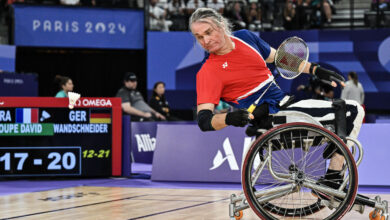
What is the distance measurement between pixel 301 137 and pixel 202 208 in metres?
1.69

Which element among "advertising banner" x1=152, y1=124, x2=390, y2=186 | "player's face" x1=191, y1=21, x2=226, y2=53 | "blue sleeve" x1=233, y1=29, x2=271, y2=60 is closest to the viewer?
"player's face" x1=191, y1=21, x2=226, y2=53

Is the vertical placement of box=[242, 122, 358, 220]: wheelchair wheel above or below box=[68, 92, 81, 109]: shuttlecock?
below

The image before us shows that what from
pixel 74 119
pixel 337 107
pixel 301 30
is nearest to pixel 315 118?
pixel 337 107

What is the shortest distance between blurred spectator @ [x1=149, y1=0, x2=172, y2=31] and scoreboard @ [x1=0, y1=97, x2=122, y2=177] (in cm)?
723

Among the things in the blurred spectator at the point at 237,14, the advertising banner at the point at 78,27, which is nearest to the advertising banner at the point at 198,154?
the advertising banner at the point at 78,27

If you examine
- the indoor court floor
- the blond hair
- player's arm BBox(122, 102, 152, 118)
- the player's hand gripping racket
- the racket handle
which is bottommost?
the indoor court floor

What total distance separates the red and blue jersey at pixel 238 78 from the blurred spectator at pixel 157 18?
438 inches

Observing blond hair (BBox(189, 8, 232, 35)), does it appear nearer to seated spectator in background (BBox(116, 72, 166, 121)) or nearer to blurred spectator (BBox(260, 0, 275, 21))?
seated spectator in background (BBox(116, 72, 166, 121))

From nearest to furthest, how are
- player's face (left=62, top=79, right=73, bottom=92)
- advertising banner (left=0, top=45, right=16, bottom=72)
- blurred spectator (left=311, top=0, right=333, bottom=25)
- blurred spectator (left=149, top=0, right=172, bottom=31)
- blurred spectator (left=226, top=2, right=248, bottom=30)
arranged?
player's face (left=62, top=79, right=73, bottom=92)
advertising banner (left=0, top=45, right=16, bottom=72)
blurred spectator (left=311, top=0, right=333, bottom=25)
blurred spectator (left=149, top=0, right=172, bottom=31)
blurred spectator (left=226, top=2, right=248, bottom=30)

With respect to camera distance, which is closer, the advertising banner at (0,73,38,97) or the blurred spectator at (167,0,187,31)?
the advertising banner at (0,73,38,97)

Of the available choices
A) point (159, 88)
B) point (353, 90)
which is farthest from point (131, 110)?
point (353, 90)

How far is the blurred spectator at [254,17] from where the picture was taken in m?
15.2

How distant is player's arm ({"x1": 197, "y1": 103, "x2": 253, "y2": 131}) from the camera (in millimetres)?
3723

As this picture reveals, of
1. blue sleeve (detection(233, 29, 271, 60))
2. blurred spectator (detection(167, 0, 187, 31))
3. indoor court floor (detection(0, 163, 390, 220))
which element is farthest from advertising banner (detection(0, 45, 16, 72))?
blue sleeve (detection(233, 29, 271, 60))
